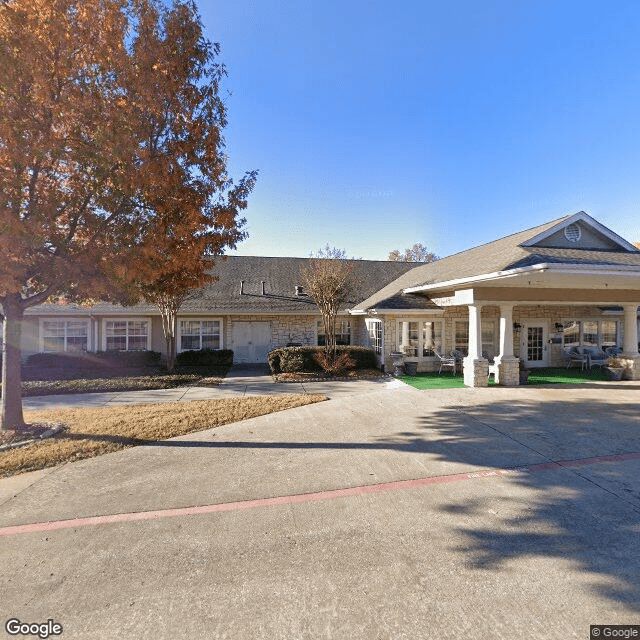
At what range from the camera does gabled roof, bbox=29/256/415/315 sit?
16703 mm

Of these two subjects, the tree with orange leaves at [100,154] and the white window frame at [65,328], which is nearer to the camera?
the tree with orange leaves at [100,154]

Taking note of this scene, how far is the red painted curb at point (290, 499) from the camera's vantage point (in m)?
3.87

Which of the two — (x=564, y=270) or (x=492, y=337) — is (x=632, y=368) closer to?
(x=492, y=337)

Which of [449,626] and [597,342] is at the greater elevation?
[597,342]

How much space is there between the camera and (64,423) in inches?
299

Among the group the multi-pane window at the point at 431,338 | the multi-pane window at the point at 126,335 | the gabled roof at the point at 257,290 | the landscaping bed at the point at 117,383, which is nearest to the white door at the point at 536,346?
the multi-pane window at the point at 431,338

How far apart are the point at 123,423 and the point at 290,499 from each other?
16.2 feet

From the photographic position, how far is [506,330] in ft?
39.2

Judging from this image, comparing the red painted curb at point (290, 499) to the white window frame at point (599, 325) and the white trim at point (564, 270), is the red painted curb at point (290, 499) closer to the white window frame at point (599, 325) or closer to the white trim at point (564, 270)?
the white trim at point (564, 270)

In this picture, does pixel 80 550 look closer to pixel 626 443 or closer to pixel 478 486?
pixel 478 486

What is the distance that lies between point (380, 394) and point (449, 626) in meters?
8.18

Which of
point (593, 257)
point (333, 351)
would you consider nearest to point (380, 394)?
point (333, 351)

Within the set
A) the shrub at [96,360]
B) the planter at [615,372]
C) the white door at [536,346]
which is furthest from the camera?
the white door at [536,346]

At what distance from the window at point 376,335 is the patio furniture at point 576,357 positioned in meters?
8.36
